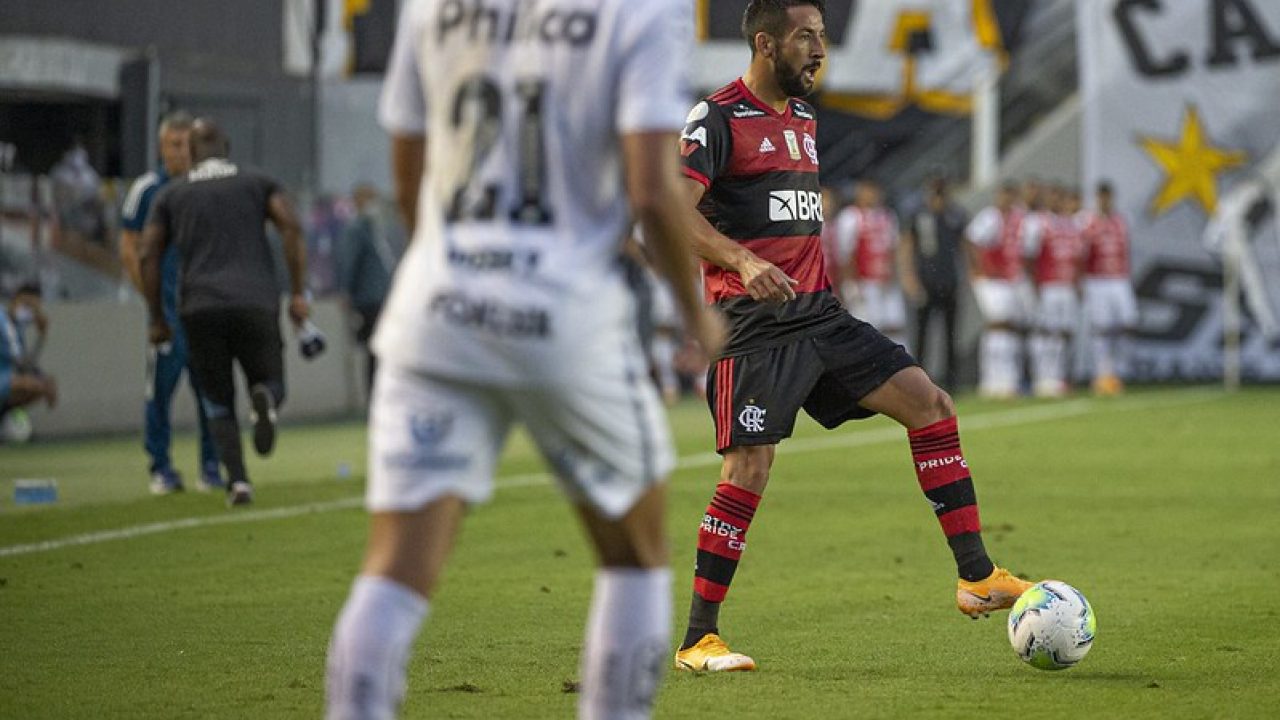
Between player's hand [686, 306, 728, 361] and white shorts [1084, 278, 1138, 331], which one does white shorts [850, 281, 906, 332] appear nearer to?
white shorts [1084, 278, 1138, 331]

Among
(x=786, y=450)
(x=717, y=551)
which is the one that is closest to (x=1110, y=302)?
(x=786, y=450)

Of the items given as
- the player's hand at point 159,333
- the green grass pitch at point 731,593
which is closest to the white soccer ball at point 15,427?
the green grass pitch at point 731,593

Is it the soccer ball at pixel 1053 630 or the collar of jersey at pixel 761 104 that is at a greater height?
the collar of jersey at pixel 761 104

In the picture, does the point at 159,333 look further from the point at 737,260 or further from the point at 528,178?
the point at 528,178

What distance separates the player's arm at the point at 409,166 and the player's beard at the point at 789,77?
3034 mm

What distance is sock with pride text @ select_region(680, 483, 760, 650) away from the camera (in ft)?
24.6

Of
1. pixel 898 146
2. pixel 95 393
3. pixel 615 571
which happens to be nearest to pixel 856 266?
pixel 898 146

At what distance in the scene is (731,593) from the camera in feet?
30.8

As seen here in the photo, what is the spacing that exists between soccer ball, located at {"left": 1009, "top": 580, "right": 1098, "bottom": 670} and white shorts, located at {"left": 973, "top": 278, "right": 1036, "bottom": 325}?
65.8 feet

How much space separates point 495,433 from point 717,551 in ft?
10.2

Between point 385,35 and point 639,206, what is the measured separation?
23.3m

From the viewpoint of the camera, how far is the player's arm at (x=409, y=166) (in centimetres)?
467

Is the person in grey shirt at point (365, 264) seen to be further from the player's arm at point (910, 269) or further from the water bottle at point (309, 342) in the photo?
the player's arm at point (910, 269)

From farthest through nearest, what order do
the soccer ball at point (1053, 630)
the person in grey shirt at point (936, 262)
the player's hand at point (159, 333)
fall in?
the person in grey shirt at point (936, 262), the player's hand at point (159, 333), the soccer ball at point (1053, 630)
